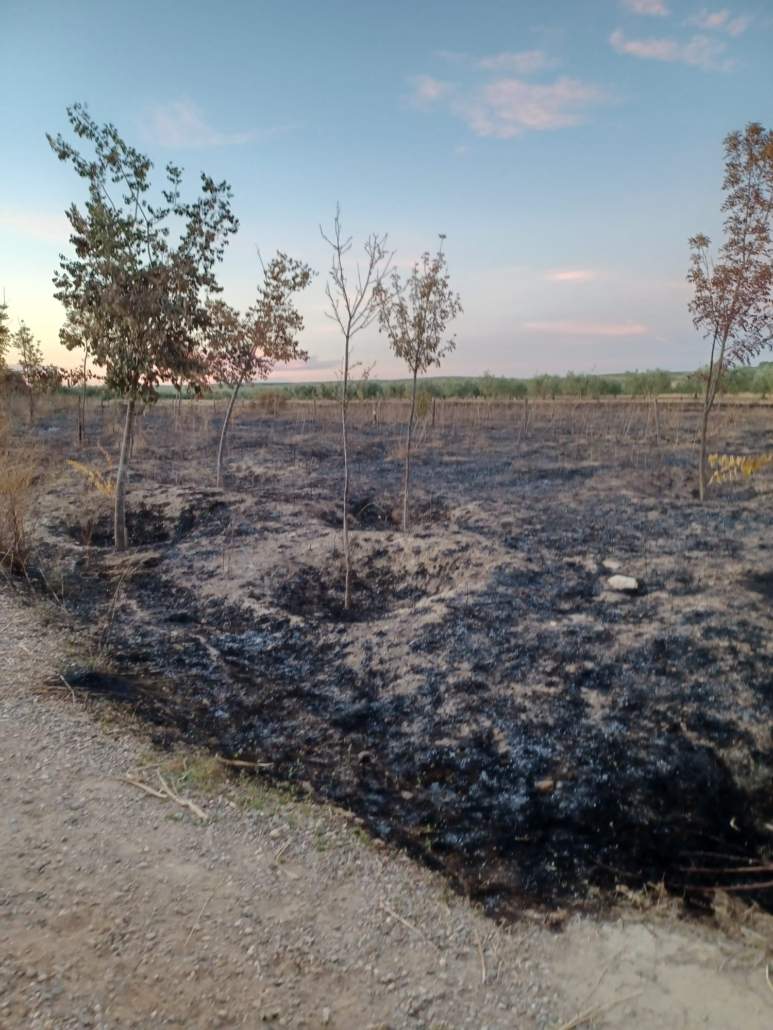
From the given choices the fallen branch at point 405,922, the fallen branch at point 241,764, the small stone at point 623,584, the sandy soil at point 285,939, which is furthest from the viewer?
the small stone at point 623,584

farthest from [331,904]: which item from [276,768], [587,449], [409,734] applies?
[587,449]

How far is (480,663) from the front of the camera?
5812 mm

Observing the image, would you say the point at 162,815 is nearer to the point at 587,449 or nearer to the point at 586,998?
the point at 586,998

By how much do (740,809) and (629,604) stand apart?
2.71 m

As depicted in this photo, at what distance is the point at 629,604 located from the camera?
21.9ft

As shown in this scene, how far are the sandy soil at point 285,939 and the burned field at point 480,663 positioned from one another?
0.33m

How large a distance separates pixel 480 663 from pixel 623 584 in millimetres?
2122

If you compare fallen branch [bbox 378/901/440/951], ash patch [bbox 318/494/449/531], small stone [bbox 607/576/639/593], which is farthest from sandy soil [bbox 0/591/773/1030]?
ash patch [bbox 318/494/449/531]

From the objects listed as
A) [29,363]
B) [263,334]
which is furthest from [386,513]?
[29,363]

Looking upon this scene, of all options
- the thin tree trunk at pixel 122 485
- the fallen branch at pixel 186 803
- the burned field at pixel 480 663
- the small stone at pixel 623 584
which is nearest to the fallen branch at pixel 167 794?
the fallen branch at pixel 186 803

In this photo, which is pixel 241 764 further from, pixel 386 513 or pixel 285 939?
pixel 386 513

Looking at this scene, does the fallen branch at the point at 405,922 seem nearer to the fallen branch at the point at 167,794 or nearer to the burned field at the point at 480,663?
the burned field at the point at 480,663

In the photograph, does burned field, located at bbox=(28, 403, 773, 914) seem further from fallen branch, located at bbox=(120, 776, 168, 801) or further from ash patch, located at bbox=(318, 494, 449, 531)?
fallen branch, located at bbox=(120, 776, 168, 801)

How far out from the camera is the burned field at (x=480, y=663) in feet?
13.2
